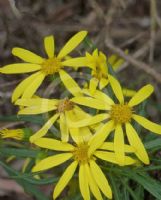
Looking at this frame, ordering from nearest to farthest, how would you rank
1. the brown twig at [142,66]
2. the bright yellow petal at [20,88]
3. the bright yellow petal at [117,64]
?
the bright yellow petal at [20,88] → the bright yellow petal at [117,64] → the brown twig at [142,66]

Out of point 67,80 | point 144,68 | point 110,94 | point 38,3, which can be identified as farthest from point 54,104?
point 38,3

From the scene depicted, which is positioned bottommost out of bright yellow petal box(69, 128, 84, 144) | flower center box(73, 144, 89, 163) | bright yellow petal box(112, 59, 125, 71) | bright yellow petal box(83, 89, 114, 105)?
flower center box(73, 144, 89, 163)

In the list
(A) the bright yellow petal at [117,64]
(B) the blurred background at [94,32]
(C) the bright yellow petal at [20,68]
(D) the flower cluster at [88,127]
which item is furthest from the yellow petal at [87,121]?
(B) the blurred background at [94,32]

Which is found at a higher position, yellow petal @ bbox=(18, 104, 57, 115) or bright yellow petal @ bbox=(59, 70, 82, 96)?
bright yellow petal @ bbox=(59, 70, 82, 96)

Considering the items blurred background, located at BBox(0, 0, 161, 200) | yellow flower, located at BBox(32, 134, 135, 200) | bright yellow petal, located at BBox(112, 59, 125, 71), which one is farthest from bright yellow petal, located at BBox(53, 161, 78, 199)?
blurred background, located at BBox(0, 0, 161, 200)

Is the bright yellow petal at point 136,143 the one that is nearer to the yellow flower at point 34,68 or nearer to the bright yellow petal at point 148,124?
the bright yellow petal at point 148,124

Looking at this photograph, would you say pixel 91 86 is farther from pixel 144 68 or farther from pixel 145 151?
pixel 144 68

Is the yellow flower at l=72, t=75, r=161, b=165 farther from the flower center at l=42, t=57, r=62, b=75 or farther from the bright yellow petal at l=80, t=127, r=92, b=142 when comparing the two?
the flower center at l=42, t=57, r=62, b=75
